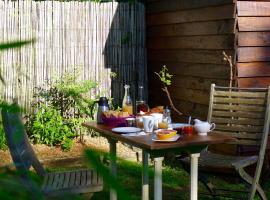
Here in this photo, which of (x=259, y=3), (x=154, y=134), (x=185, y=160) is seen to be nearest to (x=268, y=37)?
(x=259, y=3)

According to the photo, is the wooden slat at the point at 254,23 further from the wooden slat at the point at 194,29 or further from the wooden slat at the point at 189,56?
the wooden slat at the point at 189,56

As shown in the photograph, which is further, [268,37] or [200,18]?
[200,18]

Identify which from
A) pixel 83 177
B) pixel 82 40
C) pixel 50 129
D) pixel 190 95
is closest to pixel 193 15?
pixel 190 95

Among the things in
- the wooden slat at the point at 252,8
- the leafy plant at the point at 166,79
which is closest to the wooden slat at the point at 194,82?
the leafy plant at the point at 166,79

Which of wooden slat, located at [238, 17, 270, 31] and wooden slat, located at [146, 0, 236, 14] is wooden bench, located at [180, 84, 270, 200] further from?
wooden slat, located at [146, 0, 236, 14]

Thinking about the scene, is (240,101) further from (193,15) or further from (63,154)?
(63,154)

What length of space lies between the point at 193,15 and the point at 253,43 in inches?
44.1

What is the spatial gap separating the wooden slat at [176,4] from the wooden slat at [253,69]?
71 cm

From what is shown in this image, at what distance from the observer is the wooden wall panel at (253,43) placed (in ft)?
18.2

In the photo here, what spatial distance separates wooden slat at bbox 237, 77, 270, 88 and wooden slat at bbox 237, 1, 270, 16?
2.31 feet

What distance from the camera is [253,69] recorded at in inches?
222

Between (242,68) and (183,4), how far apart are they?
1.54m

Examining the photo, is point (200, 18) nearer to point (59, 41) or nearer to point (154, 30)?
point (154, 30)

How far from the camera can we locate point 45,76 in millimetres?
7500
